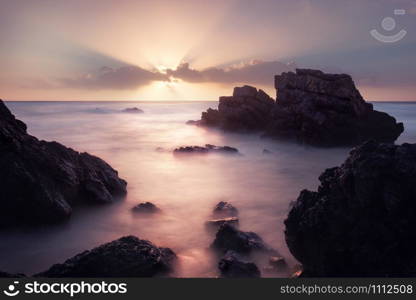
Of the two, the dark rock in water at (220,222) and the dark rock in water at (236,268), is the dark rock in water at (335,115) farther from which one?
the dark rock in water at (236,268)

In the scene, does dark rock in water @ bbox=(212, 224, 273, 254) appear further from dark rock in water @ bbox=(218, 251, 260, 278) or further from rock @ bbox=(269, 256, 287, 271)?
dark rock in water @ bbox=(218, 251, 260, 278)

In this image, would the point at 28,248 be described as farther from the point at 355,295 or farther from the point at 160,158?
the point at 160,158

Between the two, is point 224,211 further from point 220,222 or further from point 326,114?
point 326,114

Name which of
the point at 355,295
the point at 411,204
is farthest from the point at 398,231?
the point at 355,295

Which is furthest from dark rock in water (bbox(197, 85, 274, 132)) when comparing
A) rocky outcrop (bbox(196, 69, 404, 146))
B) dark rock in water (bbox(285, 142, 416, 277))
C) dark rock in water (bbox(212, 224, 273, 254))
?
dark rock in water (bbox(285, 142, 416, 277))

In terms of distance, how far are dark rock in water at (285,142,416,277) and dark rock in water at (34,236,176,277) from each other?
3.01m

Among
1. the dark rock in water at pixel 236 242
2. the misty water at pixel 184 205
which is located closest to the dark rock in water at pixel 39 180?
the misty water at pixel 184 205

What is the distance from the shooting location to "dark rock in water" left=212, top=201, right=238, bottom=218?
442 inches

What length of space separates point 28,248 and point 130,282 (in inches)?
182

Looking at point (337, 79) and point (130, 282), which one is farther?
point (337, 79)

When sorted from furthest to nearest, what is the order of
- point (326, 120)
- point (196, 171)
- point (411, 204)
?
1. point (326, 120)
2. point (196, 171)
3. point (411, 204)

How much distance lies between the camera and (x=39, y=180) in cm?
941

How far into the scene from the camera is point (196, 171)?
19422 mm

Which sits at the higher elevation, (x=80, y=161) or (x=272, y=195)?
(x=80, y=161)
